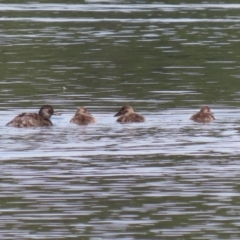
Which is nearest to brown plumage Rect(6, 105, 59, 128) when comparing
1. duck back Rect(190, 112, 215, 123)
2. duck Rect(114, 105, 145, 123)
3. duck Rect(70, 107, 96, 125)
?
duck Rect(70, 107, 96, 125)

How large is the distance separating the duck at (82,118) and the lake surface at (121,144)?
0.45 feet

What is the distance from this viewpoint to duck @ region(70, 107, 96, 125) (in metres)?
18.0

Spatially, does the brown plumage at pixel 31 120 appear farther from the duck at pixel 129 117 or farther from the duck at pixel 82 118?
the duck at pixel 129 117

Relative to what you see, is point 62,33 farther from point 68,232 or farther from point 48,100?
point 68,232

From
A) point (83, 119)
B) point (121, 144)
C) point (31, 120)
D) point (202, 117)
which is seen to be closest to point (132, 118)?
point (83, 119)

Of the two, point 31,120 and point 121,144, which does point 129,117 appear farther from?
point 121,144

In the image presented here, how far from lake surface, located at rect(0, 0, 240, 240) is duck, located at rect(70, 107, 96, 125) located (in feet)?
0.45

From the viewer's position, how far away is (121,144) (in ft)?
53.6

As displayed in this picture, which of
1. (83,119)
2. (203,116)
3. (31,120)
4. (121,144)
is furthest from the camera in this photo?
(203,116)

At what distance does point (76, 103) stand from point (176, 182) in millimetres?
7486

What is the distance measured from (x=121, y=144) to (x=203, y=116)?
232cm

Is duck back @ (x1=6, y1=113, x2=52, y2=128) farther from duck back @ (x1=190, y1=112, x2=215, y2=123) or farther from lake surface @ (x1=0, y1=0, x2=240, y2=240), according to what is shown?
duck back @ (x1=190, y1=112, x2=215, y2=123)

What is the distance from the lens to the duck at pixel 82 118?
59.2 feet

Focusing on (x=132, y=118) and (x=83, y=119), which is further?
(x=132, y=118)
